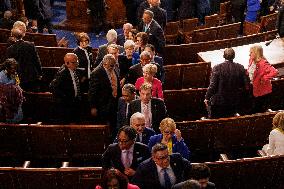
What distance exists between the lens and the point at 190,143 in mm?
5762

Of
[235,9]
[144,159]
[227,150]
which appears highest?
[235,9]

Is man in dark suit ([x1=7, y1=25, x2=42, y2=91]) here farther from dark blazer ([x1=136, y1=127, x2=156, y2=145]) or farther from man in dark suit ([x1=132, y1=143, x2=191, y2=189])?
man in dark suit ([x1=132, y1=143, x2=191, y2=189])

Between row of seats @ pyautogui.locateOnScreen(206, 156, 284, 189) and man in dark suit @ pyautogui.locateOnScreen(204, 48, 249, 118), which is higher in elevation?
man in dark suit @ pyautogui.locateOnScreen(204, 48, 249, 118)

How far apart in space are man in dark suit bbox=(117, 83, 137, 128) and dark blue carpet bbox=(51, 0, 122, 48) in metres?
5.48

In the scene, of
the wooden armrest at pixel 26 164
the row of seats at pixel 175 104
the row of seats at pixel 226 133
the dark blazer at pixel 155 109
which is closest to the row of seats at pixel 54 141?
the wooden armrest at pixel 26 164

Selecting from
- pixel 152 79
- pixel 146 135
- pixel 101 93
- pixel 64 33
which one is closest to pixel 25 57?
pixel 101 93

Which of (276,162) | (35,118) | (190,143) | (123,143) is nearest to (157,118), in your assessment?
(190,143)

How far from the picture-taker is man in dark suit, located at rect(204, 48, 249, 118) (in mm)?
6074

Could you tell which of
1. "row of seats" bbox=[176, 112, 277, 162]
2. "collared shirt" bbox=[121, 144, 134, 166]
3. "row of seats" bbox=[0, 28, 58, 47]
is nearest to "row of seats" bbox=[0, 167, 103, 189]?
"collared shirt" bbox=[121, 144, 134, 166]

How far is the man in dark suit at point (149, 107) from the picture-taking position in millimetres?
5285

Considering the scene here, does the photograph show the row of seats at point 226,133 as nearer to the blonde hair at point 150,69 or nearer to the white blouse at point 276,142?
the white blouse at point 276,142

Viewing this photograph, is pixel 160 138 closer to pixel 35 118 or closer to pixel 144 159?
pixel 144 159

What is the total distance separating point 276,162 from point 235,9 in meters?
6.62

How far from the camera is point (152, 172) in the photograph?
14.3 feet
